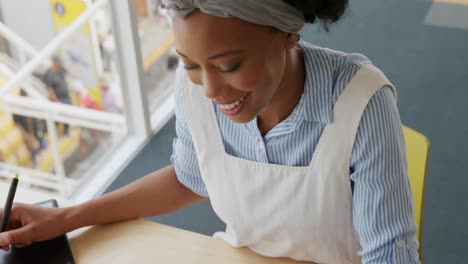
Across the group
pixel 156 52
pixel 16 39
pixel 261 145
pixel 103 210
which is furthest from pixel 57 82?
pixel 261 145

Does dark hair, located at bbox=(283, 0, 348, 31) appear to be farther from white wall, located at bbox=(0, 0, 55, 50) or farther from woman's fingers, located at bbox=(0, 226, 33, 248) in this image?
white wall, located at bbox=(0, 0, 55, 50)

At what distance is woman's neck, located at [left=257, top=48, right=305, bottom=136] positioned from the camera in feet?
3.40

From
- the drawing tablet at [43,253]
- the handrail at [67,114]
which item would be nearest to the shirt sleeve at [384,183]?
the drawing tablet at [43,253]

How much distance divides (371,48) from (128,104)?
140 cm

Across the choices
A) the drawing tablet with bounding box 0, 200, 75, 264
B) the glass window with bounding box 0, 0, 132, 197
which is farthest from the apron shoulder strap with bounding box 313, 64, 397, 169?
the glass window with bounding box 0, 0, 132, 197

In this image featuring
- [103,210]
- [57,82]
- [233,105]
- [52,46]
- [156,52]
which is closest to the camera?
[233,105]

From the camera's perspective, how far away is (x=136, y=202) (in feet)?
3.97

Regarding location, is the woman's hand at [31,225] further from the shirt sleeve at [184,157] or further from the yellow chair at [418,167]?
the yellow chair at [418,167]

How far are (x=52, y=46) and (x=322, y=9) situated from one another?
6.23 ft

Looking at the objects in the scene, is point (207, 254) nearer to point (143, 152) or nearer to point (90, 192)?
point (90, 192)

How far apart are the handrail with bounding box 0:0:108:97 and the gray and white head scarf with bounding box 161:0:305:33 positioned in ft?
5.76

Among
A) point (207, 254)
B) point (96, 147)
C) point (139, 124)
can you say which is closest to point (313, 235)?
point (207, 254)

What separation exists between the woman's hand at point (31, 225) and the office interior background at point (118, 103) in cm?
118

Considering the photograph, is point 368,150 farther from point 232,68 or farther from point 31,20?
point 31,20
